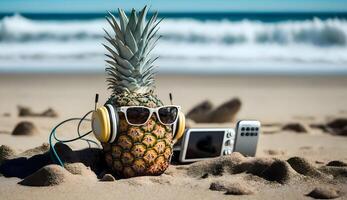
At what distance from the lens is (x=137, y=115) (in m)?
5.16

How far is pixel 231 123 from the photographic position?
32.2 feet

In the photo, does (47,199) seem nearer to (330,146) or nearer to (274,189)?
(274,189)

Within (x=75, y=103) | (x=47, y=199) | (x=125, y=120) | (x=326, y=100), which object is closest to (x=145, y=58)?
(x=125, y=120)

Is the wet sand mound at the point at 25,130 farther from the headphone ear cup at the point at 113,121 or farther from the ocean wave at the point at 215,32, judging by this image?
the ocean wave at the point at 215,32

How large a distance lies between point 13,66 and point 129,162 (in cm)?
1593

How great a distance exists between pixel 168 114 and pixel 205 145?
33.5 inches

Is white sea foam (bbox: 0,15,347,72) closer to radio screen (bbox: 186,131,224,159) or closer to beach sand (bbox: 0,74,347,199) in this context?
beach sand (bbox: 0,74,347,199)

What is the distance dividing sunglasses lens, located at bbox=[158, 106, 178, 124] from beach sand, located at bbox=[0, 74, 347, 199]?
17.9 inches

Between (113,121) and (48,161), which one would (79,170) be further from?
(113,121)

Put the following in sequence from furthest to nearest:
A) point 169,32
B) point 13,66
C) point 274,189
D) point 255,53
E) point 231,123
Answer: point 169,32, point 255,53, point 13,66, point 231,123, point 274,189

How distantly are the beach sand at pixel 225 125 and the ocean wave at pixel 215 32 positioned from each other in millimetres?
8379

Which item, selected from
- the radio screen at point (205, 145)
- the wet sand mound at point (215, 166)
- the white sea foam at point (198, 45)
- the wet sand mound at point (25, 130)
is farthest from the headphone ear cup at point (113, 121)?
the white sea foam at point (198, 45)

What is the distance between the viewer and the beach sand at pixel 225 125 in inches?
192

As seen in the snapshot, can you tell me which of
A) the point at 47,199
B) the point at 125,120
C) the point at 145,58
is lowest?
the point at 47,199
